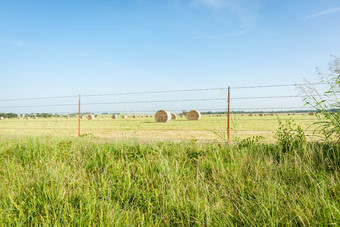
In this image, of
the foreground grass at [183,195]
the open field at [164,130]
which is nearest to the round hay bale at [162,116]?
the open field at [164,130]

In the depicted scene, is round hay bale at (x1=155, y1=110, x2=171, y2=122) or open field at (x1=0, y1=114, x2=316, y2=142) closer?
open field at (x1=0, y1=114, x2=316, y2=142)

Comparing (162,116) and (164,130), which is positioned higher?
(162,116)

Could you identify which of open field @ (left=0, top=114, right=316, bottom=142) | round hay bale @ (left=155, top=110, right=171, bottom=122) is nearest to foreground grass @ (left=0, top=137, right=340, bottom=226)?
open field @ (left=0, top=114, right=316, bottom=142)

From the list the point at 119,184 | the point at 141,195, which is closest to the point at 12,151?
the point at 119,184

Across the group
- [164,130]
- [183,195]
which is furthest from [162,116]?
[183,195]

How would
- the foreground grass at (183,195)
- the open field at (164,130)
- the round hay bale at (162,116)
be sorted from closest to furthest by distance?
the foreground grass at (183,195)
the open field at (164,130)
the round hay bale at (162,116)

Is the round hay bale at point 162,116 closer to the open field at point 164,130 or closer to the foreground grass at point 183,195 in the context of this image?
the open field at point 164,130

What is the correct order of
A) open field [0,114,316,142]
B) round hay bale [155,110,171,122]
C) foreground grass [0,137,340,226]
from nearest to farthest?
foreground grass [0,137,340,226], open field [0,114,316,142], round hay bale [155,110,171,122]

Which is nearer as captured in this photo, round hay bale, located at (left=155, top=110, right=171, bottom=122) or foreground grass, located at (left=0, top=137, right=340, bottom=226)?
foreground grass, located at (left=0, top=137, right=340, bottom=226)

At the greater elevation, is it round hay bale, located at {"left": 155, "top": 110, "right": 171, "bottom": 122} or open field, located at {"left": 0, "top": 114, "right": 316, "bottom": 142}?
round hay bale, located at {"left": 155, "top": 110, "right": 171, "bottom": 122}

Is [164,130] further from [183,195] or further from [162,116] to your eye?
[162,116]

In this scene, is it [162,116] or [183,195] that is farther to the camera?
[162,116]

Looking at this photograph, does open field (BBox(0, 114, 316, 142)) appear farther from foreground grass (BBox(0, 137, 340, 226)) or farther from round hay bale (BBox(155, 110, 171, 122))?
round hay bale (BBox(155, 110, 171, 122))

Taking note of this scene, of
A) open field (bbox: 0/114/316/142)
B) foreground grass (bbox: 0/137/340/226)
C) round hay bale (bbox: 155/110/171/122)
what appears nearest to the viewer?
foreground grass (bbox: 0/137/340/226)
